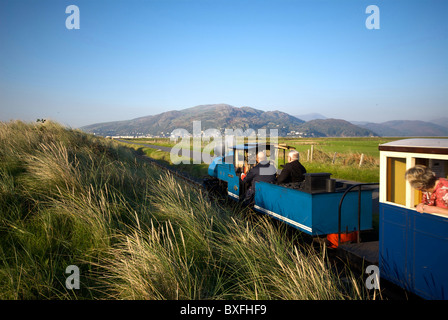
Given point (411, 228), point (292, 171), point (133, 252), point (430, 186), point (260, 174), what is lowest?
point (133, 252)

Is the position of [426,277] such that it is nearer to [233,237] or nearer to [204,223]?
[233,237]

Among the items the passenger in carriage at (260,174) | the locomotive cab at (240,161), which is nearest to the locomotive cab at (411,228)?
the passenger in carriage at (260,174)

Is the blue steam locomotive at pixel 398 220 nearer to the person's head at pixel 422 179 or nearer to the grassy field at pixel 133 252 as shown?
the person's head at pixel 422 179

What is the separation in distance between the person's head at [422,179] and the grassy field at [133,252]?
1.48 meters

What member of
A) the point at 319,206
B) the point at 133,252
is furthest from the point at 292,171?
the point at 133,252

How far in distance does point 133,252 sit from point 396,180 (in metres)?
3.75

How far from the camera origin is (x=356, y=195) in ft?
19.7

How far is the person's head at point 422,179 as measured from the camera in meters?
3.42

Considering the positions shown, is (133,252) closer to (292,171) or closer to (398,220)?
(398,220)

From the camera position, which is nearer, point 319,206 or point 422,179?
point 422,179

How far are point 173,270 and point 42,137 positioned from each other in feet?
33.8

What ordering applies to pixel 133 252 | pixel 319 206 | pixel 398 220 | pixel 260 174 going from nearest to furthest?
pixel 133 252 → pixel 398 220 → pixel 319 206 → pixel 260 174

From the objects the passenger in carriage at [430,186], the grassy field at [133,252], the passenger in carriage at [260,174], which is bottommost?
the grassy field at [133,252]

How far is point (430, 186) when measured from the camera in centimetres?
344
